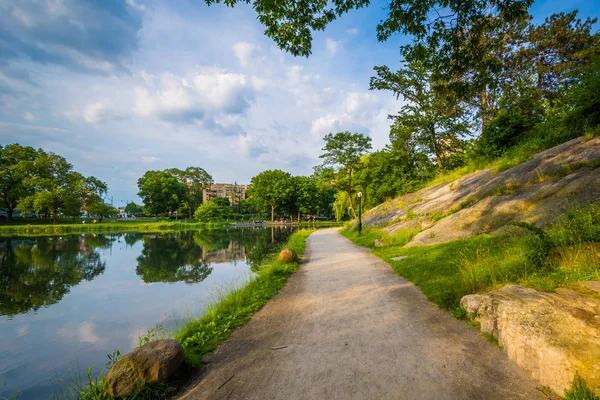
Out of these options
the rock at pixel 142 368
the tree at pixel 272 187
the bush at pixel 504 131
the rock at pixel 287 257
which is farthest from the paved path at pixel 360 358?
the tree at pixel 272 187

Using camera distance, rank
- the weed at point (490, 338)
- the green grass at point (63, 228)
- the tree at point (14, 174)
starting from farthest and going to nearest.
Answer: the tree at point (14, 174), the green grass at point (63, 228), the weed at point (490, 338)

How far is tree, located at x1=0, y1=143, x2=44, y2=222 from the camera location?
4828 centimetres

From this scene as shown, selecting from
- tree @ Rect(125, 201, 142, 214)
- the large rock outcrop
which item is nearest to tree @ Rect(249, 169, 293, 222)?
the large rock outcrop

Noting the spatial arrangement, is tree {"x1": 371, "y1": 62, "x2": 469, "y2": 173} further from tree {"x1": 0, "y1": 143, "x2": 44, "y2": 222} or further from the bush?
tree {"x1": 0, "y1": 143, "x2": 44, "y2": 222}

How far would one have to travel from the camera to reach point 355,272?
933 centimetres

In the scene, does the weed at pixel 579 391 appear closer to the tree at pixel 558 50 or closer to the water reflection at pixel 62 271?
the water reflection at pixel 62 271

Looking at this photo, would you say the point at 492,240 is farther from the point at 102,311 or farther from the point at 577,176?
the point at 102,311

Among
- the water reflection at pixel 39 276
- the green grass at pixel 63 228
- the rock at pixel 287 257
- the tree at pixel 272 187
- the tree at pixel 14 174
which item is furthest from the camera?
the tree at pixel 272 187

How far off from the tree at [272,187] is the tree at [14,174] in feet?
153

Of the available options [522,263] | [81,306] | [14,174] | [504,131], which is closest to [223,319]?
[522,263]

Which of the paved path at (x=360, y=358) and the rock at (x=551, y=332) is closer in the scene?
the rock at (x=551, y=332)

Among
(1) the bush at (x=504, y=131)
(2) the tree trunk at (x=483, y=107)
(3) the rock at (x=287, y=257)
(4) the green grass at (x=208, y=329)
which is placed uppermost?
(2) the tree trunk at (x=483, y=107)

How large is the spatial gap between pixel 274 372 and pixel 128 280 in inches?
493

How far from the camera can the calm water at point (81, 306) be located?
5.42m
